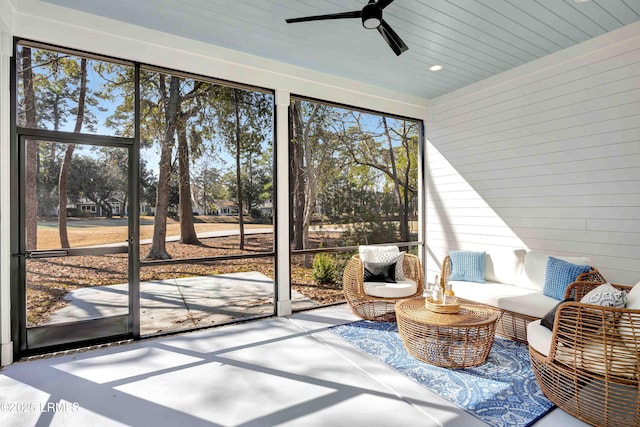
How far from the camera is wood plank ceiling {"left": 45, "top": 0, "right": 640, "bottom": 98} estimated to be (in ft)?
9.36

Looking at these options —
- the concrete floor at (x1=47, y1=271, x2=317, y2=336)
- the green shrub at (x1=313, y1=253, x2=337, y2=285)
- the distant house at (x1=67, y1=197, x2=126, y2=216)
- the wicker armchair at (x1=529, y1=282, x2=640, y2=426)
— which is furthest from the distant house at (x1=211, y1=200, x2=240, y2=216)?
the wicker armchair at (x1=529, y1=282, x2=640, y2=426)

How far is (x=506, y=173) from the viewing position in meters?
4.30

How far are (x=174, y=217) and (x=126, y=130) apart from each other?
5.10 feet

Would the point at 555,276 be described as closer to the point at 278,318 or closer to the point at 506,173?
the point at 506,173

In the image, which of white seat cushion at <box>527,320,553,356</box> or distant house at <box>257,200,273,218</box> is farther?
distant house at <box>257,200,273,218</box>

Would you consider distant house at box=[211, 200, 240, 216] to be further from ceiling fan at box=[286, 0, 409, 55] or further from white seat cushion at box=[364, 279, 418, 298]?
ceiling fan at box=[286, 0, 409, 55]

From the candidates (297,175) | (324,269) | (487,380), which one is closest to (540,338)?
(487,380)

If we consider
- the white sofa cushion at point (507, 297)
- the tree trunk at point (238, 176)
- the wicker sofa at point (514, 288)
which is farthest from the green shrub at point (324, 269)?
the white sofa cushion at point (507, 297)

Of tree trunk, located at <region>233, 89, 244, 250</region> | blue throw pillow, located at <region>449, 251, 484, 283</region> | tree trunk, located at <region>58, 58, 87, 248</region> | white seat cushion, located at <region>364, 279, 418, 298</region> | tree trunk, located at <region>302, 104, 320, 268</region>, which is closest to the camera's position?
tree trunk, located at <region>58, 58, 87, 248</region>

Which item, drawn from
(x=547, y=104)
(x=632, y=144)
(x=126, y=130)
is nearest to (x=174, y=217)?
(x=126, y=130)

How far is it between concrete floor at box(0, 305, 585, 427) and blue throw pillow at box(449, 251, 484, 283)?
1857 mm

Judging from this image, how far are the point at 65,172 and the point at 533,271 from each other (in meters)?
5.07

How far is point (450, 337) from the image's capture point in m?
2.74

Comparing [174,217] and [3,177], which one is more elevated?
[3,177]
